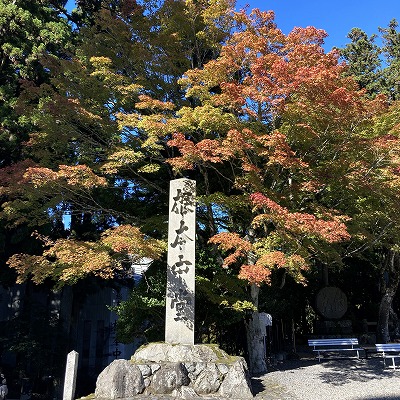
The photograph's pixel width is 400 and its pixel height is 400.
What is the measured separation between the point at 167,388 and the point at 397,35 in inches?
835

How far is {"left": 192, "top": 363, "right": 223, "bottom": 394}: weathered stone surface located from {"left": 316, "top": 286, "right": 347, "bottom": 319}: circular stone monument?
1091 centimetres

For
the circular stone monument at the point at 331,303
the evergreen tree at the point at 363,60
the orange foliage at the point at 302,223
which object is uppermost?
the evergreen tree at the point at 363,60

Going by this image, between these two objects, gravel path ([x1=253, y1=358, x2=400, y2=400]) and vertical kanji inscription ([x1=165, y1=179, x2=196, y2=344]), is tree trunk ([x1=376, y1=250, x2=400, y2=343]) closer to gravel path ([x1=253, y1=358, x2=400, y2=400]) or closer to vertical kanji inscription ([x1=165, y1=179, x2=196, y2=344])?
gravel path ([x1=253, y1=358, x2=400, y2=400])

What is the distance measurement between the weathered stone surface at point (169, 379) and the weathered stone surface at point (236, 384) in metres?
0.79

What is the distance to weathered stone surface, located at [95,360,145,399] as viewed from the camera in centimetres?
773

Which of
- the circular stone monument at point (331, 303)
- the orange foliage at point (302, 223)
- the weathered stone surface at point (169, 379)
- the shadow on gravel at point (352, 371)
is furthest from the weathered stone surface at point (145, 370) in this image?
the circular stone monument at point (331, 303)

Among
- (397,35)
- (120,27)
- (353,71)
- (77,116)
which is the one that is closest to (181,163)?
(77,116)

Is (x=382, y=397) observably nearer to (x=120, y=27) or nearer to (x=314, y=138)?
(x=314, y=138)

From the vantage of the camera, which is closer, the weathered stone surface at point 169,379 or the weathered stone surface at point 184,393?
the weathered stone surface at point 184,393

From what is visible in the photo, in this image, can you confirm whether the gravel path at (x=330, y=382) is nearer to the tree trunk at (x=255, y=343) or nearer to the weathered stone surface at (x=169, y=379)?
the tree trunk at (x=255, y=343)

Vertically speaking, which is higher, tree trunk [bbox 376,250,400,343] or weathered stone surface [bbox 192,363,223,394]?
tree trunk [bbox 376,250,400,343]

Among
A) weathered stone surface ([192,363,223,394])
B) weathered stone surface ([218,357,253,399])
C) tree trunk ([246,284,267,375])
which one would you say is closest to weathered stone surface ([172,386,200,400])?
weathered stone surface ([192,363,223,394])

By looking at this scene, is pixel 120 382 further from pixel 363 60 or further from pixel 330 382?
pixel 363 60

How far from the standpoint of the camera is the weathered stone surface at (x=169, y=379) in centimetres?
794
